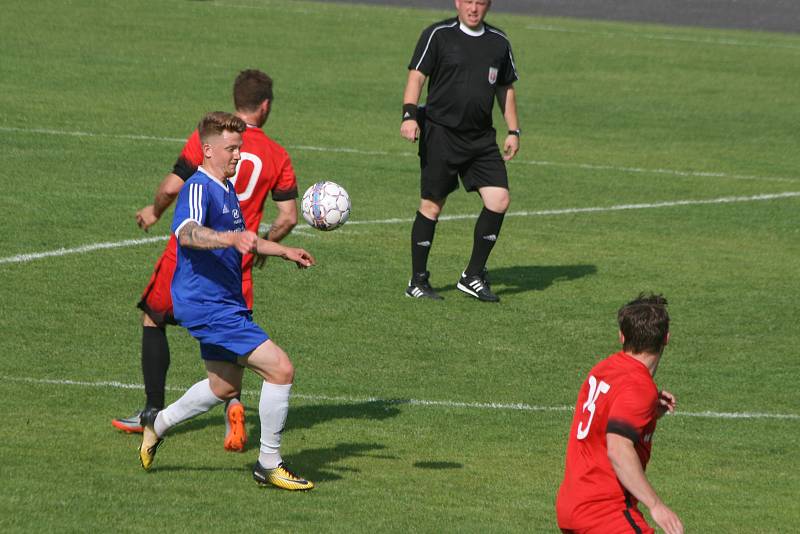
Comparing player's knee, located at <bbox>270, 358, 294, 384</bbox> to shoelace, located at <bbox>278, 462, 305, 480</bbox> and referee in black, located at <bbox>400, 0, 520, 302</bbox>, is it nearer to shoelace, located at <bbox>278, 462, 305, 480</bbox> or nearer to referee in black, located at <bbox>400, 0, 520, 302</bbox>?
shoelace, located at <bbox>278, 462, 305, 480</bbox>

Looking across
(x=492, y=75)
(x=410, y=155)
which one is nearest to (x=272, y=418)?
(x=492, y=75)

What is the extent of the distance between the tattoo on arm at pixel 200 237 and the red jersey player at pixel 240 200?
4.09 ft

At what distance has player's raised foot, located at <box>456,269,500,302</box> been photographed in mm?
13117

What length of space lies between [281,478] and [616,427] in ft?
8.93

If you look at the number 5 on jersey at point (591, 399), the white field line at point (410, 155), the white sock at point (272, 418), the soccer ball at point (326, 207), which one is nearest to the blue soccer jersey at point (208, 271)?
the white sock at point (272, 418)

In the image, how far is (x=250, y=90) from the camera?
9.02m

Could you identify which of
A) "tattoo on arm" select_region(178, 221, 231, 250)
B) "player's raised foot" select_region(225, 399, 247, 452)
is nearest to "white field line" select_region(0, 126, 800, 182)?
"player's raised foot" select_region(225, 399, 247, 452)

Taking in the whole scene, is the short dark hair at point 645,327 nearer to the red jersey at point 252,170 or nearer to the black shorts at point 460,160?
the red jersey at point 252,170

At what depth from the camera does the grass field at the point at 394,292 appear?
8.29 m

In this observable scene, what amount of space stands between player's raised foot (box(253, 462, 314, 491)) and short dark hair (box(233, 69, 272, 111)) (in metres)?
2.29

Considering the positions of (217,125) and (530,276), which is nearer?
(217,125)

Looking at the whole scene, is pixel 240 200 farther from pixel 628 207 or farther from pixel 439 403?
pixel 628 207

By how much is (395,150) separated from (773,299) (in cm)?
772

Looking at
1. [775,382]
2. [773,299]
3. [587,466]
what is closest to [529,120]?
[773,299]
